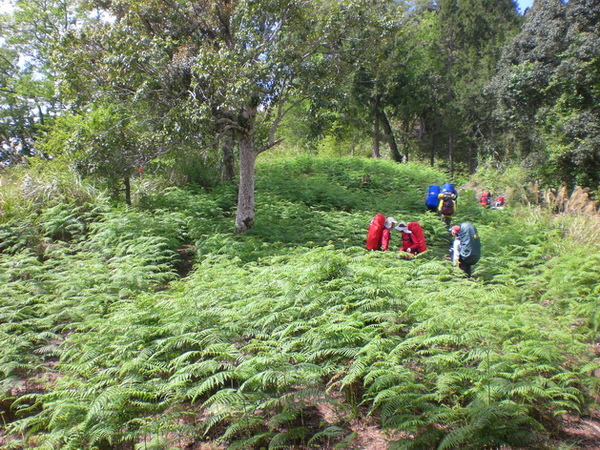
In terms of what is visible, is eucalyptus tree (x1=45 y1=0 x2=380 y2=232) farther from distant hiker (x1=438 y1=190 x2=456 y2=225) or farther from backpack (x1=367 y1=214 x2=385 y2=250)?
distant hiker (x1=438 y1=190 x2=456 y2=225)

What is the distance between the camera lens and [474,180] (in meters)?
21.8

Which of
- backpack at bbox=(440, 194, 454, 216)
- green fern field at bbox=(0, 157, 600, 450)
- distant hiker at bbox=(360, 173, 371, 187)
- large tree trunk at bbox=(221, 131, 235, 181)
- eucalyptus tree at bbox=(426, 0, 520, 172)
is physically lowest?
green fern field at bbox=(0, 157, 600, 450)

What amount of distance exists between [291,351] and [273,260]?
9.05 feet

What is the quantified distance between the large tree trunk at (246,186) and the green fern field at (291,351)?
1464 millimetres

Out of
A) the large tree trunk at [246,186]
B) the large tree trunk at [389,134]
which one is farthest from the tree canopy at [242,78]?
the large tree trunk at [389,134]

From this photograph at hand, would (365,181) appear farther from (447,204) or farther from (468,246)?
(468,246)

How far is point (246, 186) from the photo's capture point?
34.3 ft

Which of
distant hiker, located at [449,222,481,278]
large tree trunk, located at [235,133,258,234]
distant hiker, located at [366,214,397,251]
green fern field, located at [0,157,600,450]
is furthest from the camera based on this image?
large tree trunk, located at [235,133,258,234]

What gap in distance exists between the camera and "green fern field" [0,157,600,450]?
357 cm

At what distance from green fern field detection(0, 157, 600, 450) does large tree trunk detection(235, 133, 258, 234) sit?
4.80ft

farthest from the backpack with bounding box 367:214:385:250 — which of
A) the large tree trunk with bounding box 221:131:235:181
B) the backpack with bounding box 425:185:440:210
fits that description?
the large tree trunk with bounding box 221:131:235:181

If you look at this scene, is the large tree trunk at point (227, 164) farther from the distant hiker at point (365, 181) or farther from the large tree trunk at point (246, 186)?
the distant hiker at point (365, 181)

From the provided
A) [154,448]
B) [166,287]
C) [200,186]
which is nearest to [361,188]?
[200,186]

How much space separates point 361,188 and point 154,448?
1439 cm
